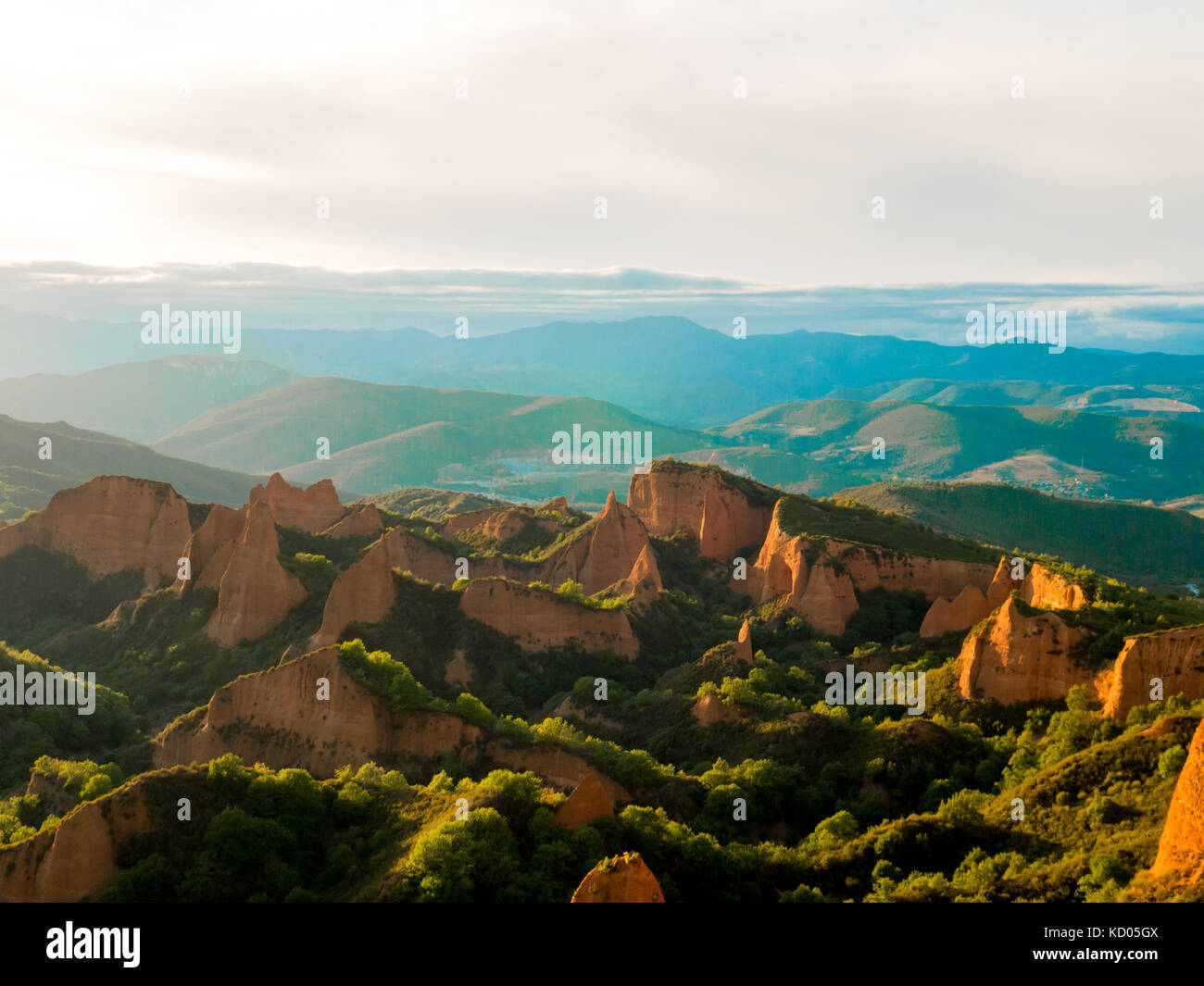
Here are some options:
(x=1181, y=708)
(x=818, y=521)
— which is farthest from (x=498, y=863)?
(x=818, y=521)

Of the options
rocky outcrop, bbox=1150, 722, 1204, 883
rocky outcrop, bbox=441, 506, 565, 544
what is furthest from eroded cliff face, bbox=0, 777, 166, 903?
rocky outcrop, bbox=441, 506, 565, 544

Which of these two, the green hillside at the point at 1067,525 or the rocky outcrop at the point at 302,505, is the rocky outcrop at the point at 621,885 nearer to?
the rocky outcrop at the point at 302,505

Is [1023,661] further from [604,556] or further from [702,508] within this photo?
[702,508]

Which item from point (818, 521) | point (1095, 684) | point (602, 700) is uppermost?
point (818, 521)

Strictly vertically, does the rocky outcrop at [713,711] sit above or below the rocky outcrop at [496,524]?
below

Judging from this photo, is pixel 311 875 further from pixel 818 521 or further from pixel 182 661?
pixel 818 521

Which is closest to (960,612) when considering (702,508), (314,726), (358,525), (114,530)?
(702,508)

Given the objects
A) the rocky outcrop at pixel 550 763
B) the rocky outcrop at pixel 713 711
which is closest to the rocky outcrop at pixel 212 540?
the rocky outcrop at pixel 550 763
